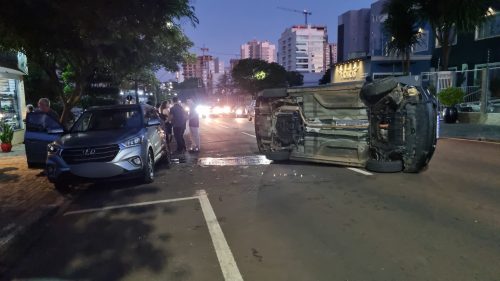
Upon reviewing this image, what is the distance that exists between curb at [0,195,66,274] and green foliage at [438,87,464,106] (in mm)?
17664

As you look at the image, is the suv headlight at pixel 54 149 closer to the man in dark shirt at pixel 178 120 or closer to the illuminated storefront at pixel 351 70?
the man in dark shirt at pixel 178 120

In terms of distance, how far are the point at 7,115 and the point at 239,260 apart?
1568 cm

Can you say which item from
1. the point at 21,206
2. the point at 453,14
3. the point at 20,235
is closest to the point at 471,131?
the point at 453,14

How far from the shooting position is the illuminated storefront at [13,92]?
16.3m

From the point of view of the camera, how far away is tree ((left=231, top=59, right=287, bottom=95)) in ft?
237

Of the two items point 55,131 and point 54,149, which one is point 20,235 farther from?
point 55,131

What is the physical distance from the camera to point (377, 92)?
7977mm

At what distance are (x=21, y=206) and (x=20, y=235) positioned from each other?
1591 millimetres

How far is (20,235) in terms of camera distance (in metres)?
5.55

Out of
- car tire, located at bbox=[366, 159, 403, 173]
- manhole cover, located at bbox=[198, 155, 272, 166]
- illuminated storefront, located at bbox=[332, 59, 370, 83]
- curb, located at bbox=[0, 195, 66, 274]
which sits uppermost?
illuminated storefront, located at bbox=[332, 59, 370, 83]

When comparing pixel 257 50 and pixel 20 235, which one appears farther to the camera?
pixel 257 50

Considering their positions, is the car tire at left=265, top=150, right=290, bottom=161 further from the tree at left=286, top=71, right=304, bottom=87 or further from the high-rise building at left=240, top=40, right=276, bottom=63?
the high-rise building at left=240, top=40, right=276, bottom=63

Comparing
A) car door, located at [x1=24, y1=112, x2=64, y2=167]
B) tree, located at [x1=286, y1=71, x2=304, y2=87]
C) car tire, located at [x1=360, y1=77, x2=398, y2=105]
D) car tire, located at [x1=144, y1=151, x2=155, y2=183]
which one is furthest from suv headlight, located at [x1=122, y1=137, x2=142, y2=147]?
tree, located at [x1=286, y1=71, x2=304, y2=87]

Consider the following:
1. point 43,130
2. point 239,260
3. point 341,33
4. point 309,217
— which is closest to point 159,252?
point 239,260
